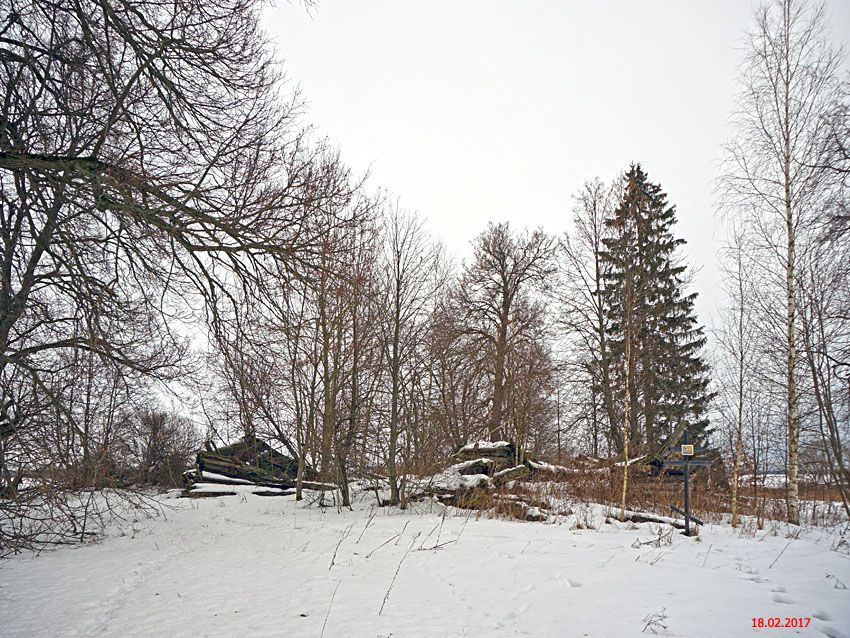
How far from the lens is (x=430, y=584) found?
5312mm

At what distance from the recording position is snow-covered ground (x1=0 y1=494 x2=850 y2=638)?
3.98 meters

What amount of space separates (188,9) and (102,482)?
7053 millimetres

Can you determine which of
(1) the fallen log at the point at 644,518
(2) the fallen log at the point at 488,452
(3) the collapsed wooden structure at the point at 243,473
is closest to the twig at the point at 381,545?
(1) the fallen log at the point at 644,518

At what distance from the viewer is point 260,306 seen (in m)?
5.33

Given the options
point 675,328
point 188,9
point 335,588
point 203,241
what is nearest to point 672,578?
point 335,588

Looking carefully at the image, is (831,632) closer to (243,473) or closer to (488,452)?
(488,452)

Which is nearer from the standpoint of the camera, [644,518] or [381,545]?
[381,545]

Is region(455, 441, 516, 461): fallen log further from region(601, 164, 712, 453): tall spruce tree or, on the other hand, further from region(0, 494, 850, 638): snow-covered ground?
region(0, 494, 850, 638): snow-covered ground

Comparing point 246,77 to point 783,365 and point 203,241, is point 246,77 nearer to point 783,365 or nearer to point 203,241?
point 203,241

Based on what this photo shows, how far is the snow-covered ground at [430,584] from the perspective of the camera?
3984mm

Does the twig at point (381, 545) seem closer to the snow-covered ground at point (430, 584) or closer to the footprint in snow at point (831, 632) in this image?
the snow-covered ground at point (430, 584)

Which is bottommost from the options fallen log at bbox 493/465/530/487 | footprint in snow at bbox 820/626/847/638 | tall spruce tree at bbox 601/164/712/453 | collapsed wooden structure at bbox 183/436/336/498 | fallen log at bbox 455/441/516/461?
collapsed wooden structure at bbox 183/436/336/498

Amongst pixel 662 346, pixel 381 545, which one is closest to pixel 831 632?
pixel 381 545

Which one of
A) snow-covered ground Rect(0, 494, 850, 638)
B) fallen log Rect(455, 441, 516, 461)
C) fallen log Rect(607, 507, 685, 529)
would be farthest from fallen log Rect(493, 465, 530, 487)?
snow-covered ground Rect(0, 494, 850, 638)
